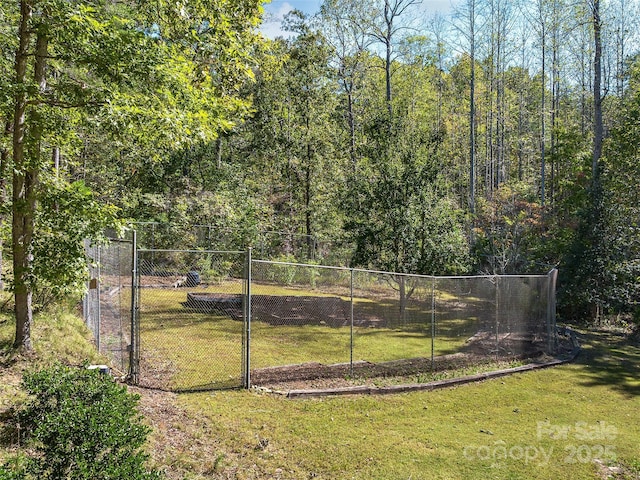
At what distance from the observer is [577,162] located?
24.5 meters

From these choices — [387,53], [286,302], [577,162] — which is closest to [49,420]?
[286,302]

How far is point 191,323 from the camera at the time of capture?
37.2 feet

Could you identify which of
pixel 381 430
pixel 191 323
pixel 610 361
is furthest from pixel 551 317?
pixel 191 323

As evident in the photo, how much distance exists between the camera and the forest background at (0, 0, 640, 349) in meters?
5.57

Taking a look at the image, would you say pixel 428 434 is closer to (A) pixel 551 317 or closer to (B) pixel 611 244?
(A) pixel 551 317

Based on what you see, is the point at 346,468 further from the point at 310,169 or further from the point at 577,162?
the point at 577,162

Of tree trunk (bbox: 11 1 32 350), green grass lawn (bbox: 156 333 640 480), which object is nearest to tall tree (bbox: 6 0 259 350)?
tree trunk (bbox: 11 1 32 350)

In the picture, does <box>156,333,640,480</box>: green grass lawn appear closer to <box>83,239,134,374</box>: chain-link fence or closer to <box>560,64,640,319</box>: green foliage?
<box>83,239,134,374</box>: chain-link fence

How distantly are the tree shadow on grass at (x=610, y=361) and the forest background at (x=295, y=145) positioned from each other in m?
1.51

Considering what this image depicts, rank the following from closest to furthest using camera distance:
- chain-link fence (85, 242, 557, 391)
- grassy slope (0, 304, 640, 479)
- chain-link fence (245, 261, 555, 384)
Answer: grassy slope (0, 304, 640, 479) → chain-link fence (85, 242, 557, 391) → chain-link fence (245, 261, 555, 384)

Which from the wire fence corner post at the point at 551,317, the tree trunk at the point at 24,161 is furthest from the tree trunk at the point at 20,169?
the wire fence corner post at the point at 551,317

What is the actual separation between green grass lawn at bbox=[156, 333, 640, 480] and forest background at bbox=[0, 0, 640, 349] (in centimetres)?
298

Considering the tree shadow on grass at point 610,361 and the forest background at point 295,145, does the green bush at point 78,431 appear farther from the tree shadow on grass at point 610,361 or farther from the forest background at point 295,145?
the tree shadow on grass at point 610,361

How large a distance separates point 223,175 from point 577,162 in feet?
62.7
